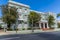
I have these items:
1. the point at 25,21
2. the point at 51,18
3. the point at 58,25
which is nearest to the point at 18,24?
the point at 25,21

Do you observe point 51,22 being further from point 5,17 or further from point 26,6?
point 5,17

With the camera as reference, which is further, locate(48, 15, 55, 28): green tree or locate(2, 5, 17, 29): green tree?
locate(48, 15, 55, 28): green tree

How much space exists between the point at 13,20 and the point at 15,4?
904cm

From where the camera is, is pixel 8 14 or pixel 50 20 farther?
pixel 50 20

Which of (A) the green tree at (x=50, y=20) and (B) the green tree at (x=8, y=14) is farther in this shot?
(A) the green tree at (x=50, y=20)

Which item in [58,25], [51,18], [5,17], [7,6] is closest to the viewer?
[5,17]

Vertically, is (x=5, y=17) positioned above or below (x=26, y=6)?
below

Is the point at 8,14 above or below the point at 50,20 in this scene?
above

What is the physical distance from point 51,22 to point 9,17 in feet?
79.8

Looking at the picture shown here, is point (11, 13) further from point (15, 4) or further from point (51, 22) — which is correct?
point (51, 22)

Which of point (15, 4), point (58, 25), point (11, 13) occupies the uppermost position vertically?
point (15, 4)

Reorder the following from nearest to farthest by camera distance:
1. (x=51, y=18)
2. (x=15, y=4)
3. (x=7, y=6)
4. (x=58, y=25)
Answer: (x=7, y=6), (x=15, y=4), (x=51, y=18), (x=58, y=25)

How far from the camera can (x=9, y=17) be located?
143ft

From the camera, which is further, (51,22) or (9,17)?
(51,22)
